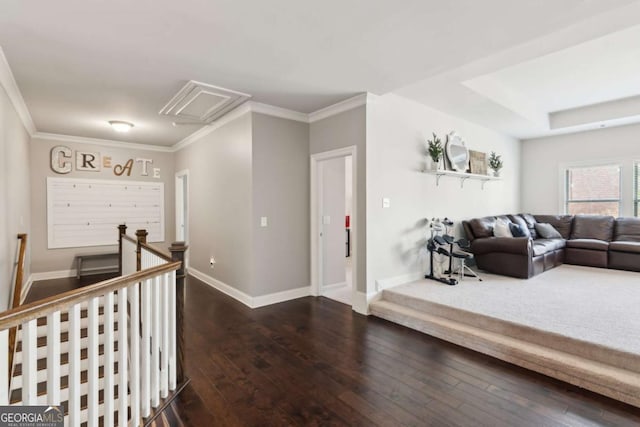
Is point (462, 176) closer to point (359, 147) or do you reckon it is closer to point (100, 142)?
point (359, 147)

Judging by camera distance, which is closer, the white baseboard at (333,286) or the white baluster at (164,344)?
the white baluster at (164,344)

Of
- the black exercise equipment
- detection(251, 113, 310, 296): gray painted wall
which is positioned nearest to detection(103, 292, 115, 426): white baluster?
detection(251, 113, 310, 296): gray painted wall

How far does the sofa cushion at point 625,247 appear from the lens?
494cm

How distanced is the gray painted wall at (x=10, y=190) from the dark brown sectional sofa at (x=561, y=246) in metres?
6.08

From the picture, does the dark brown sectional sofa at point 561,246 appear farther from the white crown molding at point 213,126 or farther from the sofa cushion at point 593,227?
the white crown molding at point 213,126

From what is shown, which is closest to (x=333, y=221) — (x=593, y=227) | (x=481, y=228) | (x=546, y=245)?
(x=481, y=228)

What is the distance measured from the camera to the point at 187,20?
2.23 meters

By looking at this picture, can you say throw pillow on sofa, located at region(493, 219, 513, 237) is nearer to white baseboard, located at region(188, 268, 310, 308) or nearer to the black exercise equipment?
A: the black exercise equipment

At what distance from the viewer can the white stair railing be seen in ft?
4.15

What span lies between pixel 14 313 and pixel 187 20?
2.09 meters

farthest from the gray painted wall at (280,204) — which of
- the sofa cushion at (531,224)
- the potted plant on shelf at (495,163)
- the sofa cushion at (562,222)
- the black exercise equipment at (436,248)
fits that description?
the sofa cushion at (562,222)

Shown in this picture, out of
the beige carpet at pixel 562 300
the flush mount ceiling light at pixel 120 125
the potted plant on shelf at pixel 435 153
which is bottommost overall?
the beige carpet at pixel 562 300

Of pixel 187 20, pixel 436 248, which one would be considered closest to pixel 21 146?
pixel 187 20

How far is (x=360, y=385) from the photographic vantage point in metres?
2.32
